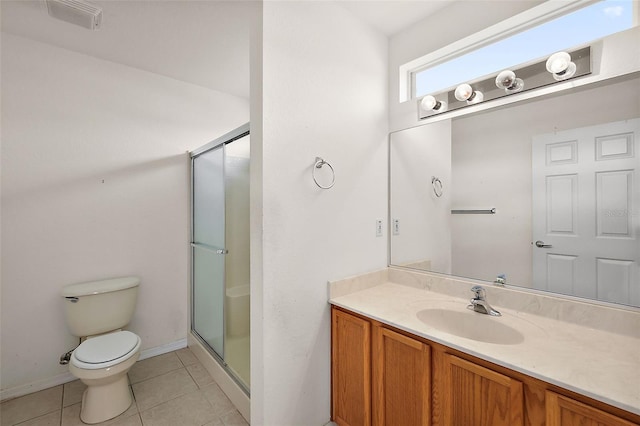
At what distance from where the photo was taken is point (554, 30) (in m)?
1.37

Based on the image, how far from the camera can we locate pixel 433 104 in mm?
1652

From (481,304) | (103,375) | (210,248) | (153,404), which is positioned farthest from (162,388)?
(481,304)

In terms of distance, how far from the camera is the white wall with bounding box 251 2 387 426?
135cm

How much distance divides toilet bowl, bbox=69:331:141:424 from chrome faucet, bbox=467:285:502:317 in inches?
81.2

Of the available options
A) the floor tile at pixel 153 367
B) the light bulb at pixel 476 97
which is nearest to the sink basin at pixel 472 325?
the light bulb at pixel 476 97

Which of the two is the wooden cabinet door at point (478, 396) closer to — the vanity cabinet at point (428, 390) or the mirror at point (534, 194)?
the vanity cabinet at point (428, 390)

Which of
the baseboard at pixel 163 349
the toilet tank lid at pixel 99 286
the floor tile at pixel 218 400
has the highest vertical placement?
the toilet tank lid at pixel 99 286

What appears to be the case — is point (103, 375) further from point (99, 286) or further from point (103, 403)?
point (99, 286)

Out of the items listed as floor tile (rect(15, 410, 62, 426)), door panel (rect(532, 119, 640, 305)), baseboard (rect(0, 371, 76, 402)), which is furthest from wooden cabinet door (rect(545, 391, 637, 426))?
baseboard (rect(0, 371, 76, 402))

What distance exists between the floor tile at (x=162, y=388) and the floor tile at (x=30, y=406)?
47 cm

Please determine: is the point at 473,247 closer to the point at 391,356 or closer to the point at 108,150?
the point at 391,356

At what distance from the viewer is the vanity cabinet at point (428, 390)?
2.75ft

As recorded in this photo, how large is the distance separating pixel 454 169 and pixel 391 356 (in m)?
1.14

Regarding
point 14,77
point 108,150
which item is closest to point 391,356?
point 108,150
